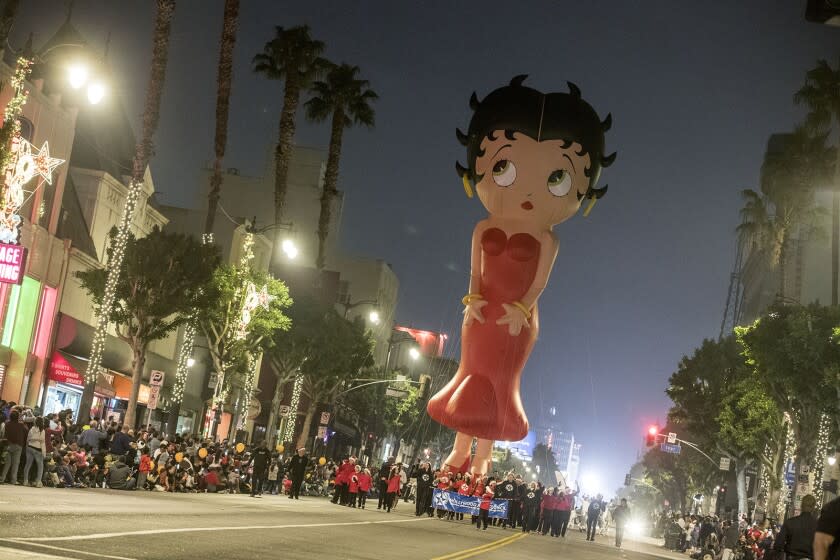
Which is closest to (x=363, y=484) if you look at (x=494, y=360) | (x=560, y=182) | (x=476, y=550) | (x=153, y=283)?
(x=153, y=283)

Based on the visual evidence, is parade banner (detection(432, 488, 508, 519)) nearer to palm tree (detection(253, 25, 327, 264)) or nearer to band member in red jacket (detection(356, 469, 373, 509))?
band member in red jacket (detection(356, 469, 373, 509))

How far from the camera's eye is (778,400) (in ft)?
179

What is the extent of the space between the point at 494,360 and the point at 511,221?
2.84 m

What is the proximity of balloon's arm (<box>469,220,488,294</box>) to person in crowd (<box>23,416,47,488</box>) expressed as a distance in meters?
9.44

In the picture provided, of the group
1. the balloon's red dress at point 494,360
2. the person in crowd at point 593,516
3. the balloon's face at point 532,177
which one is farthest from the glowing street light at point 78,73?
the person in crowd at point 593,516

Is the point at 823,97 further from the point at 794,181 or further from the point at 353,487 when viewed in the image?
the point at 353,487

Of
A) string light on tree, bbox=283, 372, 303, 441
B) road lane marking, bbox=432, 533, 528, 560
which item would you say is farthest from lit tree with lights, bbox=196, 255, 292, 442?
road lane marking, bbox=432, 533, 528, 560

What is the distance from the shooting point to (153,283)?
42.0m

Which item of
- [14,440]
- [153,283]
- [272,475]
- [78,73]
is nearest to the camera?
[14,440]

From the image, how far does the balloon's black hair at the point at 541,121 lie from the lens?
22.1 metres

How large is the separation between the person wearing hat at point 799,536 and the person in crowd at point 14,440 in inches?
596

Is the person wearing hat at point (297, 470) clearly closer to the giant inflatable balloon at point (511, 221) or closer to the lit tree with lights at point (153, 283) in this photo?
Result: the lit tree with lights at point (153, 283)

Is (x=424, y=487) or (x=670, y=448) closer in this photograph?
(x=424, y=487)

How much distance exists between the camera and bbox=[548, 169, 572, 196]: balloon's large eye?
22188 millimetres
